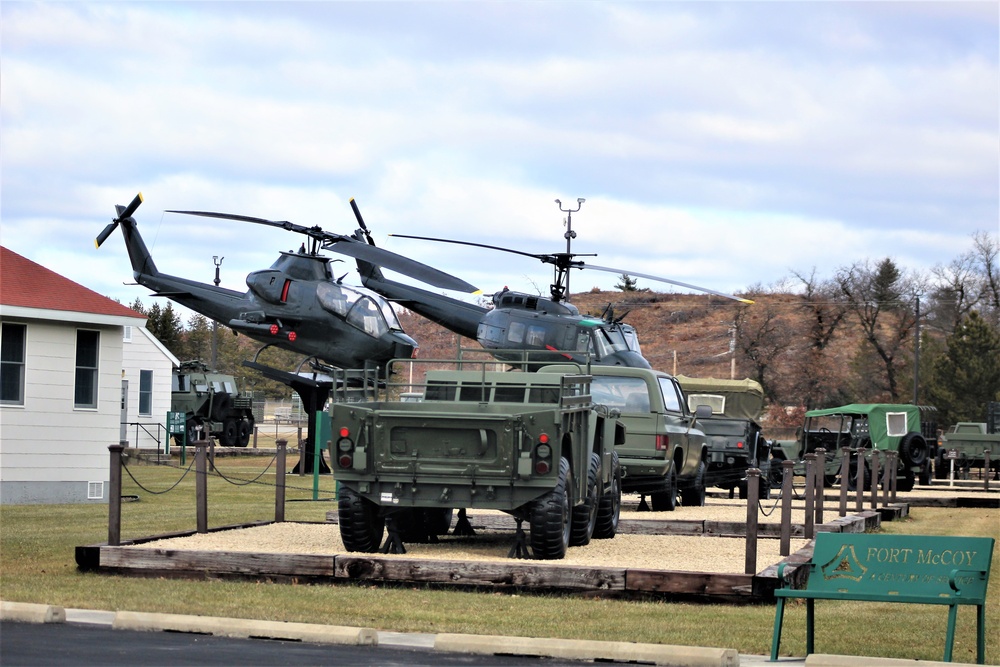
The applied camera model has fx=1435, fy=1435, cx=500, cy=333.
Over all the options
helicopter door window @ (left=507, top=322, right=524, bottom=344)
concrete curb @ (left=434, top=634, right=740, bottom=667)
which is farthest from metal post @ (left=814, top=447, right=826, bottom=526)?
helicopter door window @ (left=507, top=322, right=524, bottom=344)

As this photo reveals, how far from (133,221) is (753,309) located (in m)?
83.2

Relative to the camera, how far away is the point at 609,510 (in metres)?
15.7

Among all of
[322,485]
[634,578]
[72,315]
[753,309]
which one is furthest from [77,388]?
[753,309]

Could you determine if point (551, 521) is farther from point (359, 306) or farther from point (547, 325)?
point (359, 306)

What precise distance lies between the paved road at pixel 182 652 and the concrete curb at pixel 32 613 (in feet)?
0.78

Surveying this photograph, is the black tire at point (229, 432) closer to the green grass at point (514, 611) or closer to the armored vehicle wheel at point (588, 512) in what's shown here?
the green grass at point (514, 611)

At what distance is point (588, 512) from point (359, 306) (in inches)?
842

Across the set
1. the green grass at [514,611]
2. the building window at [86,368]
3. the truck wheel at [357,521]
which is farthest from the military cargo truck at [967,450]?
the truck wheel at [357,521]

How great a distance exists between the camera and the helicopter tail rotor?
122ft

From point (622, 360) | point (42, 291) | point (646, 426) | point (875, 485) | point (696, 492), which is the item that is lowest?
point (696, 492)

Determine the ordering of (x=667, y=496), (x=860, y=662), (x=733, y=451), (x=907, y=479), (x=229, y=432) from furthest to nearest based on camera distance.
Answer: (x=229, y=432) → (x=907, y=479) → (x=733, y=451) → (x=667, y=496) → (x=860, y=662)

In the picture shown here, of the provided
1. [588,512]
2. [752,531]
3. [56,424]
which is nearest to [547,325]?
[56,424]

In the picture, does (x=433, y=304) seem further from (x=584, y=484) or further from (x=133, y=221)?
(x=584, y=484)

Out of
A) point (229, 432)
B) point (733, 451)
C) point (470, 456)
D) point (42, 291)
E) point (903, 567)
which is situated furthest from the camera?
point (229, 432)
